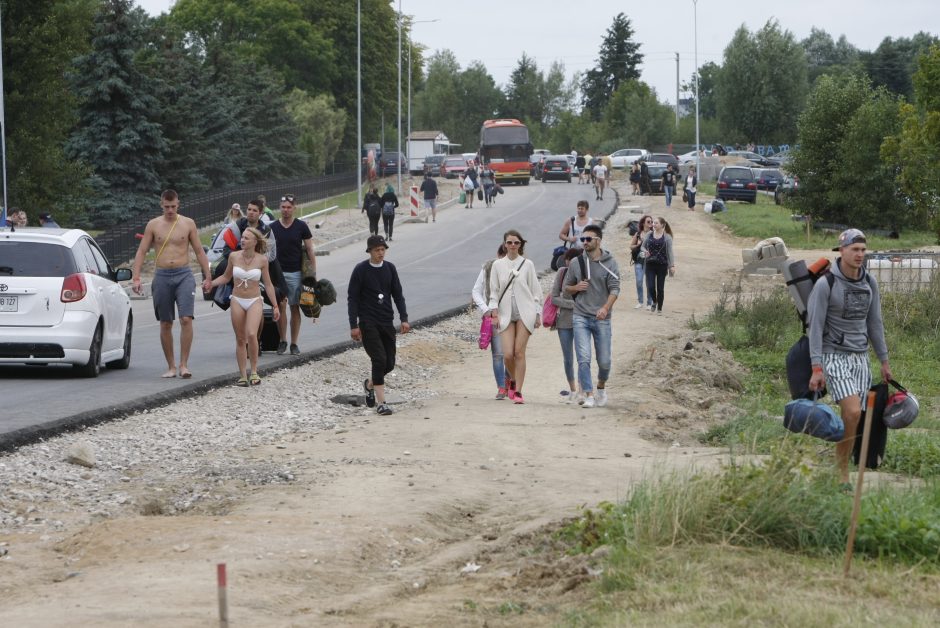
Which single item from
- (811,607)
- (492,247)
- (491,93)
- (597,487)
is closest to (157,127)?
(492,247)

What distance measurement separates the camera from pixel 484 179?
62.4 m

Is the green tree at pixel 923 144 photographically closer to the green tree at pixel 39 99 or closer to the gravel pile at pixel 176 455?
the gravel pile at pixel 176 455

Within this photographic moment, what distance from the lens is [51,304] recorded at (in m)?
14.7

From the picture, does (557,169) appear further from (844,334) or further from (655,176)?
(844,334)

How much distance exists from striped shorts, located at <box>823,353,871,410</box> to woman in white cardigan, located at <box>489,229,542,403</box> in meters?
5.08

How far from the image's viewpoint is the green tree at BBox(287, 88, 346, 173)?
3143 inches

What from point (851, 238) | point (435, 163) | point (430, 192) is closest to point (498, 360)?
point (851, 238)

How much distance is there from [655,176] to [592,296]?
Result: 54480 millimetres

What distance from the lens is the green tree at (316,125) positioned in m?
79.8

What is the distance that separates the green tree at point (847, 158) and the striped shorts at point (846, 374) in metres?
33.6

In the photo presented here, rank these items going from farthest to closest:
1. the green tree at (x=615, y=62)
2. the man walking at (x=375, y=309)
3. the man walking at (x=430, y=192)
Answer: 1. the green tree at (x=615, y=62)
2. the man walking at (x=430, y=192)
3. the man walking at (x=375, y=309)

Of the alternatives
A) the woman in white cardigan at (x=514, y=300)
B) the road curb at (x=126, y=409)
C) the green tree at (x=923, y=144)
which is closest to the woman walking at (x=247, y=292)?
the road curb at (x=126, y=409)

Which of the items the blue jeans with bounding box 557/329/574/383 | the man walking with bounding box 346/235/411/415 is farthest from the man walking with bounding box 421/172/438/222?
the man walking with bounding box 346/235/411/415

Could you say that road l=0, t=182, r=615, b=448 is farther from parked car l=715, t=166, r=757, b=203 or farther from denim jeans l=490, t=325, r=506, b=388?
parked car l=715, t=166, r=757, b=203
